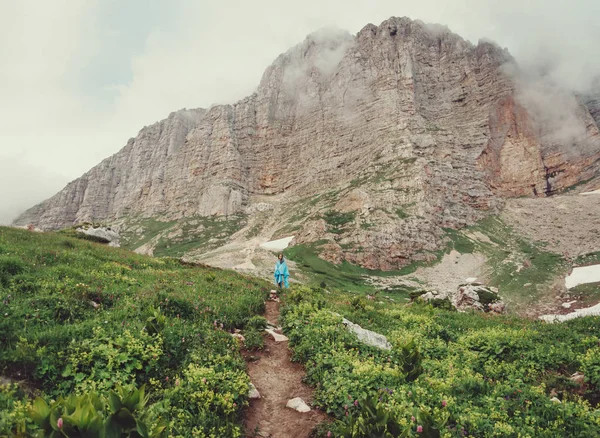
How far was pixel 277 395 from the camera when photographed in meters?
7.86

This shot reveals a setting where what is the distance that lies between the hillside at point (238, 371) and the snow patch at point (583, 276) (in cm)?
7310

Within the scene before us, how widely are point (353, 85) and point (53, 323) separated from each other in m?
178

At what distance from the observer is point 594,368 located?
770cm

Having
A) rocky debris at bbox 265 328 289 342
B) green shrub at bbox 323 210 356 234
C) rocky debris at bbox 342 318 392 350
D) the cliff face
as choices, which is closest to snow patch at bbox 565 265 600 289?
the cliff face

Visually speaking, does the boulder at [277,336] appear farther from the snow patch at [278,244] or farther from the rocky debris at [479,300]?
the snow patch at [278,244]

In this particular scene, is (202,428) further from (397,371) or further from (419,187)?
(419,187)

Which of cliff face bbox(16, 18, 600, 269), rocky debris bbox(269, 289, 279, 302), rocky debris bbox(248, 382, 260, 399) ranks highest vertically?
cliff face bbox(16, 18, 600, 269)

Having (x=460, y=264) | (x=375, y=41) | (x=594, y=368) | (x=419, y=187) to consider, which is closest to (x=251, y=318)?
(x=594, y=368)

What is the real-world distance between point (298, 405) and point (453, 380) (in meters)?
3.64

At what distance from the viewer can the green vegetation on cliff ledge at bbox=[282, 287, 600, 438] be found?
19.0 feet

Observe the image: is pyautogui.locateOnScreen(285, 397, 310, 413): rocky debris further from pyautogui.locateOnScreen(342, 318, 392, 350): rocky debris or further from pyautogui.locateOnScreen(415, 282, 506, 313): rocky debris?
pyautogui.locateOnScreen(415, 282, 506, 313): rocky debris

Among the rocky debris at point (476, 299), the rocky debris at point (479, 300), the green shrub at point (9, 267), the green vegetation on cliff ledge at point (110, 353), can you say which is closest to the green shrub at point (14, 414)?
the green vegetation on cliff ledge at point (110, 353)

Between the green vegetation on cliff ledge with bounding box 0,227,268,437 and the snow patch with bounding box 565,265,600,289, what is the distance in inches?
3209

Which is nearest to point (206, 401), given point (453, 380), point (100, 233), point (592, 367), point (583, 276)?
point (453, 380)
